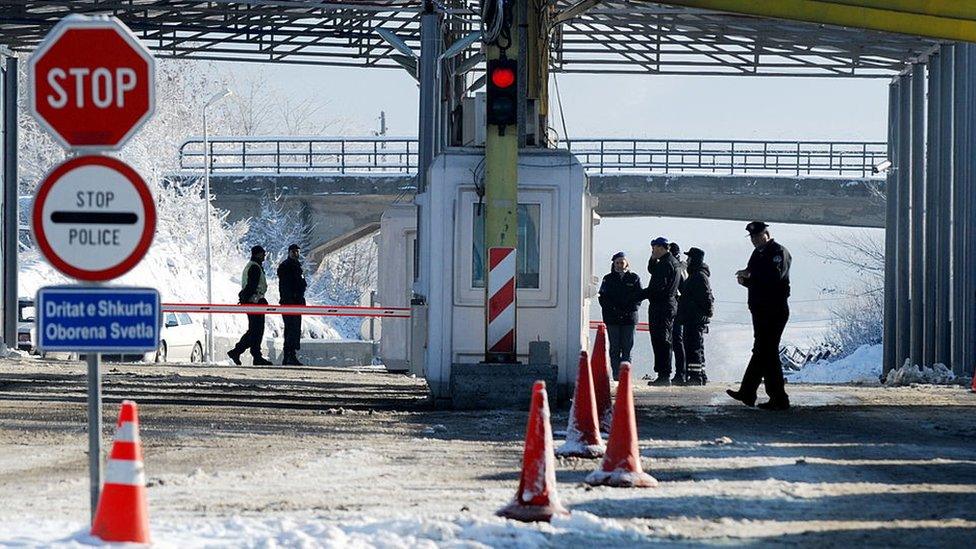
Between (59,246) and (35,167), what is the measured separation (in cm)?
5726

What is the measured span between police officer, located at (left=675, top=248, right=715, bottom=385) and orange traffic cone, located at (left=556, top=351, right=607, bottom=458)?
12.2 metres

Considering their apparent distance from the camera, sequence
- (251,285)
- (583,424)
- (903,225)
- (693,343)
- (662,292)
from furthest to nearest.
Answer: (903,225) < (251,285) < (693,343) < (662,292) < (583,424)

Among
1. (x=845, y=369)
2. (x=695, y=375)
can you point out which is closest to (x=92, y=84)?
(x=695, y=375)

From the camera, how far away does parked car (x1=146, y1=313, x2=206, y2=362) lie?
3606 cm

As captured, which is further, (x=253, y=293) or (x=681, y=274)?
(x=253, y=293)

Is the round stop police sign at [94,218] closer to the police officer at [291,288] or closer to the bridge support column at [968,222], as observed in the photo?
the bridge support column at [968,222]

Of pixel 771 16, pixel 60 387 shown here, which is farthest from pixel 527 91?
pixel 60 387

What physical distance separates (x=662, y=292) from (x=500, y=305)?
7.11m

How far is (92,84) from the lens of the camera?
745cm

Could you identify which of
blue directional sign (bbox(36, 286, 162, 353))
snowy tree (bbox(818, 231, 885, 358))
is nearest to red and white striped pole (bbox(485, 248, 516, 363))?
blue directional sign (bbox(36, 286, 162, 353))

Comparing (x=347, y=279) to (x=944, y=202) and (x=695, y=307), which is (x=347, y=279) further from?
(x=695, y=307)

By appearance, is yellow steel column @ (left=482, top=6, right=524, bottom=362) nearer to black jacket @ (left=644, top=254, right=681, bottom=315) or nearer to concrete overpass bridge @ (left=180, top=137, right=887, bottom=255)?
black jacket @ (left=644, top=254, right=681, bottom=315)

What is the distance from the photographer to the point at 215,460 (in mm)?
12516

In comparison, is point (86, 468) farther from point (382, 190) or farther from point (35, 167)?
point (35, 167)
